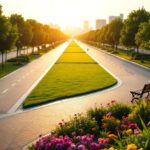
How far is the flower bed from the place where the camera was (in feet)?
30.7

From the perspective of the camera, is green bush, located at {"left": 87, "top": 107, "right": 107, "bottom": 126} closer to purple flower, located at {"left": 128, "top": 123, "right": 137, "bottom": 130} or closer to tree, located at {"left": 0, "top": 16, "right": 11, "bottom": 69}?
purple flower, located at {"left": 128, "top": 123, "right": 137, "bottom": 130}

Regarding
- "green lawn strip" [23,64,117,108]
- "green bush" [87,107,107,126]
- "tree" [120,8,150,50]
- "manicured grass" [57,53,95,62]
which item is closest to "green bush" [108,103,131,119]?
"green bush" [87,107,107,126]

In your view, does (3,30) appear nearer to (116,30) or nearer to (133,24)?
(133,24)

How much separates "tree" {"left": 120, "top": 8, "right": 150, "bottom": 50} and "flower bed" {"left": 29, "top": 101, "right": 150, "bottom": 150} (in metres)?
42.0

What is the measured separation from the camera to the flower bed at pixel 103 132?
9.36 meters

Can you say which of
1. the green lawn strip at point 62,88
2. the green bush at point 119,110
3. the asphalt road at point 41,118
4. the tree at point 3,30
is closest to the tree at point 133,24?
the tree at point 3,30

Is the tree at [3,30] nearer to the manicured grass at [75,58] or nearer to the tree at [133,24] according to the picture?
the manicured grass at [75,58]

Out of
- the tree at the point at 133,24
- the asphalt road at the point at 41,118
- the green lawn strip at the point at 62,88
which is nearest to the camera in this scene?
the asphalt road at the point at 41,118

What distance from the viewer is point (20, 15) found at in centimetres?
5378

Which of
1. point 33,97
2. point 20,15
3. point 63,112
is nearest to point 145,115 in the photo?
point 63,112

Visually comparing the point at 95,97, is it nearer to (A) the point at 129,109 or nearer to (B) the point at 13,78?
(A) the point at 129,109

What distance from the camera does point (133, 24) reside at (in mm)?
55469

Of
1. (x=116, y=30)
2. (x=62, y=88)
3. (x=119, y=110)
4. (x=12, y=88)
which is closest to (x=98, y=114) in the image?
(x=119, y=110)

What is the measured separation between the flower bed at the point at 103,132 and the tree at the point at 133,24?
41982 millimetres
